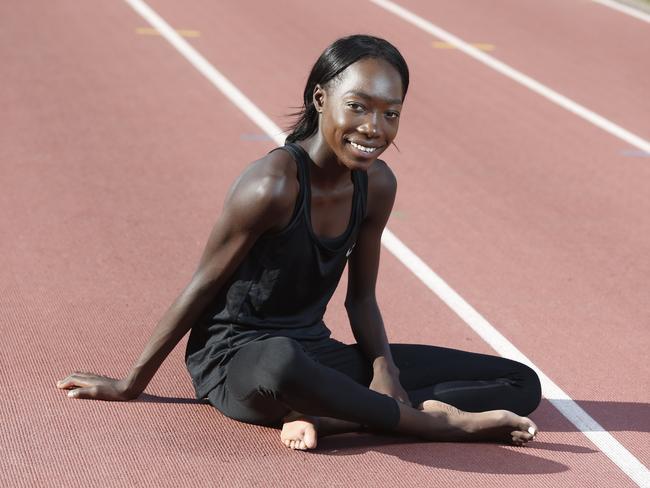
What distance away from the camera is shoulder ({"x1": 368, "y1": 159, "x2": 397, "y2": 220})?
5141mm

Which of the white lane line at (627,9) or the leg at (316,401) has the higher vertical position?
the leg at (316,401)

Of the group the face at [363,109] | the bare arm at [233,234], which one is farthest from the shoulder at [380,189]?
the bare arm at [233,234]

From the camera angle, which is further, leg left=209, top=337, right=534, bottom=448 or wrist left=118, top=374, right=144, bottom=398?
wrist left=118, top=374, right=144, bottom=398

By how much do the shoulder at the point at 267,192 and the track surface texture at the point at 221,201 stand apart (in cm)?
85

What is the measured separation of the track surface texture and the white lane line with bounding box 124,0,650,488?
65mm

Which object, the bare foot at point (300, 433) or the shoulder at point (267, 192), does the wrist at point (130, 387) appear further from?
the shoulder at point (267, 192)

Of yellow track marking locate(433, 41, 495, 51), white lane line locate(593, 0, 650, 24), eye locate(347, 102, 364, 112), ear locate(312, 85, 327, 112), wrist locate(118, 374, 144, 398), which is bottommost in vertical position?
yellow track marking locate(433, 41, 495, 51)

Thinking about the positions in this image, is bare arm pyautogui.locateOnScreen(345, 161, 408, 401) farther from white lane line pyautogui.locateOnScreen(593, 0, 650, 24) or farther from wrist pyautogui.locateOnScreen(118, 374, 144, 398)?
white lane line pyautogui.locateOnScreen(593, 0, 650, 24)

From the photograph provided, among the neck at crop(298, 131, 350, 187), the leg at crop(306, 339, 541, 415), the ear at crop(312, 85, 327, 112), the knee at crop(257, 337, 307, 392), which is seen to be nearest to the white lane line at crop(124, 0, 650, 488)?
the leg at crop(306, 339, 541, 415)

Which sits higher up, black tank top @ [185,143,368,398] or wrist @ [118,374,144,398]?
black tank top @ [185,143,368,398]

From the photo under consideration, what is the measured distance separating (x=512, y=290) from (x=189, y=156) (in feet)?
9.97

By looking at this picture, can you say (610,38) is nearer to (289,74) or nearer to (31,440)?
(289,74)

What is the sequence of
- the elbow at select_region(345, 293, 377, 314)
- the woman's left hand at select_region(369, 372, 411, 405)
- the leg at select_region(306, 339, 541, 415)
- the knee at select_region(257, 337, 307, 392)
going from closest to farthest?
the knee at select_region(257, 337, 307, 392)
the woman's left hand at select_region(369, 372, 411, 405)
the leg at select_region(306, 339, 541, 415)
the elbow at select_region(345, 293, 377, 314)

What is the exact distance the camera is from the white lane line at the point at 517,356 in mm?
5055
